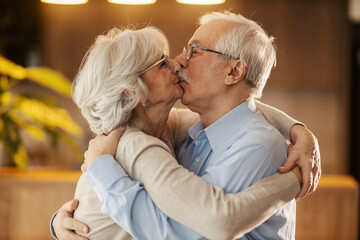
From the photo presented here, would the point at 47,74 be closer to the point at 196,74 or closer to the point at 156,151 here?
the point at 196,74

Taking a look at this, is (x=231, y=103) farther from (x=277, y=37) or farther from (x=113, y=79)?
(x=277, y=37)

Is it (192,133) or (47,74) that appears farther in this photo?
(47,74)

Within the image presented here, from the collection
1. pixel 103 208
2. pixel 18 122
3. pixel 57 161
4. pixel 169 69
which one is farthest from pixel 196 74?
pixel 57 161

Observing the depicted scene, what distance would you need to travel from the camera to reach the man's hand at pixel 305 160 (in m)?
1.85

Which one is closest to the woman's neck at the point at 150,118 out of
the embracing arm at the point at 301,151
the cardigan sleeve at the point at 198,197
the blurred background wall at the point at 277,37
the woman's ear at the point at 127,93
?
the woman's ear at the point at 127,93

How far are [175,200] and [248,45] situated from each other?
0.70 metres

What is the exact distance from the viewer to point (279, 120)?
2186 mm

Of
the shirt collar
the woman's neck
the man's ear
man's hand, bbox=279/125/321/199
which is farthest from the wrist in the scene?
the woman's neck

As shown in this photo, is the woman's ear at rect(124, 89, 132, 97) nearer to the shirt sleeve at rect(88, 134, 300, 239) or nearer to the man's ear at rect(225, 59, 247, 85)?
the shirt sleeve at rect(88, 134, 300, 239)

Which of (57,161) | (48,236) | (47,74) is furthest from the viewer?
(57,161)

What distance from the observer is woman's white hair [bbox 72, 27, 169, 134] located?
1832 mm

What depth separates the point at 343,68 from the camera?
5.71m


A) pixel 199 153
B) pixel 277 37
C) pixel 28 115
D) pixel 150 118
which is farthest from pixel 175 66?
pixel 277 37

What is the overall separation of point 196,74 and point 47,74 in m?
3.07
